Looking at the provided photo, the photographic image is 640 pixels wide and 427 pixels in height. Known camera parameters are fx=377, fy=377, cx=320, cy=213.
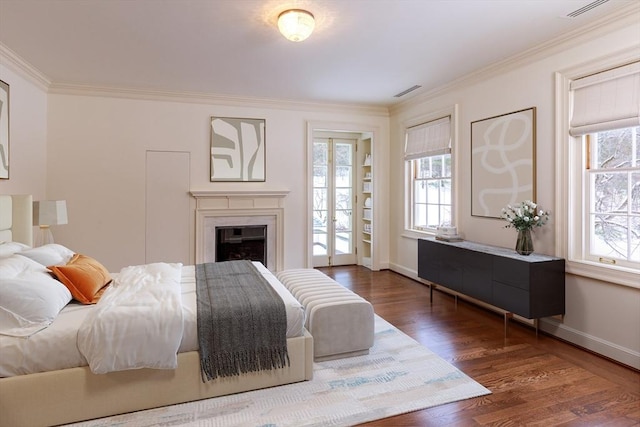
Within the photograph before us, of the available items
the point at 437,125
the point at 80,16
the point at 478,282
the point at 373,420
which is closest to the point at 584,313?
the point at 478,282

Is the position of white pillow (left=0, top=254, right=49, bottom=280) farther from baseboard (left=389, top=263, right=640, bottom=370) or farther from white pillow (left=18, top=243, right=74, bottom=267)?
baseboard (left=389, top=263, right=640, bottom=370)

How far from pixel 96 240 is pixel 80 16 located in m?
2.95

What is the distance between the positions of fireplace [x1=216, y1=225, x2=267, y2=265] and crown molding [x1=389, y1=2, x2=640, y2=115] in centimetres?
316

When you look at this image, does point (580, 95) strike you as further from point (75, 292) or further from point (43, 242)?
point (43, 242)

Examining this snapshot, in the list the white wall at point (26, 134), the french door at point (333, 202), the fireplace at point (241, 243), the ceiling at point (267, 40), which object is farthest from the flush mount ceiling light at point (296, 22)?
the french door at point (333, 202)

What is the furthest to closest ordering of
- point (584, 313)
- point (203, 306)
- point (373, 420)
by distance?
point (584, 313) → point (203, 306) → point (373, 420)

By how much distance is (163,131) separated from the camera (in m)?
5.14

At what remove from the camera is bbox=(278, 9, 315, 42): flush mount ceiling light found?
276 cm

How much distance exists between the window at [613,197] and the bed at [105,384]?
2569 millimetres

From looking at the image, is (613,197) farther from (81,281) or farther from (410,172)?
(81,281)

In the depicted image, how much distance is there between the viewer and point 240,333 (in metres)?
2.43

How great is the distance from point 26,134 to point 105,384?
3.38 m

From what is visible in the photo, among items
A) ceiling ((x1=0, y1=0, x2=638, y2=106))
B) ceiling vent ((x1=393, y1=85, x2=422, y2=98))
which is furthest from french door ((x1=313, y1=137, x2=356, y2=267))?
ceiling ((x1=0, y1=0, x2=638, y2=106))

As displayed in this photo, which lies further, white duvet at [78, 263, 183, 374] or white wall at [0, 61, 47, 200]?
white wall at [0, 61, 47, 200]
